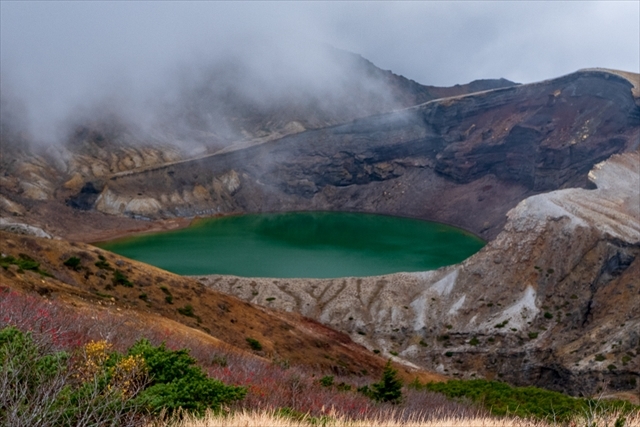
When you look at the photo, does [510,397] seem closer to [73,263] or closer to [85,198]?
[73,263]

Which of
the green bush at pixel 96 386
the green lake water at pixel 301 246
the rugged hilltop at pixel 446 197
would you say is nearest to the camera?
the green bush at pixel 96 386

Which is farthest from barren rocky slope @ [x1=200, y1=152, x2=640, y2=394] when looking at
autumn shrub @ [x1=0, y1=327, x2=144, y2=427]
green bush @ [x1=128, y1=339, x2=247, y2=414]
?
autumn shrub @ [x1=0, y1=327, x2=144, y2=427]

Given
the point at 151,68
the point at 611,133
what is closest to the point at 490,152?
the point at 611,133

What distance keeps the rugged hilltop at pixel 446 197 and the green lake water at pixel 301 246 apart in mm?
7730

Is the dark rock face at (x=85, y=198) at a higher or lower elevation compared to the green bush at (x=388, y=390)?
higher

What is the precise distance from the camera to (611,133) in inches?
3059

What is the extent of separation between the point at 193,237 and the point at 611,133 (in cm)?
6827

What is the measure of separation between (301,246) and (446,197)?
43.1 m

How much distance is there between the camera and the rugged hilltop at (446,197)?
36.0m

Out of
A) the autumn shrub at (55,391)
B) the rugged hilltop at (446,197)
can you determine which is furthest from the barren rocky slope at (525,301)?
the autumn shrub at (55,391)

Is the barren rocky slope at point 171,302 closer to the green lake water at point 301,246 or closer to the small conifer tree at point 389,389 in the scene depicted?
the small conifer tree at point 389,389

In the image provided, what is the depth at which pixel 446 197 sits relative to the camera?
105188 mm

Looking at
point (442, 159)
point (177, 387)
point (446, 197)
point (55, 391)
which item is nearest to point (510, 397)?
point (177, 387)

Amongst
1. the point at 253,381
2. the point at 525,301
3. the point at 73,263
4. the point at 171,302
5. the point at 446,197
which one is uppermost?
the point at 446,197
